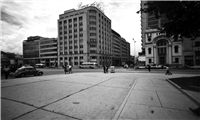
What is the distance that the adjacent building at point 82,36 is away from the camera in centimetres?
5828

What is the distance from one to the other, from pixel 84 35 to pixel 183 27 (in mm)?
54740

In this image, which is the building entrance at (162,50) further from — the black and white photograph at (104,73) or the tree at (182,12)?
the tree at (182,12)

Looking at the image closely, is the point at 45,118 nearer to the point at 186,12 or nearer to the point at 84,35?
the point at 186,12

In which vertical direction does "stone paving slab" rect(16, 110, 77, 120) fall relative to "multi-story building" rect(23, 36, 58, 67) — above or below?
below

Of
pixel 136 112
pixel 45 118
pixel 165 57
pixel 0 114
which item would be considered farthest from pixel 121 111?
pixel 165 57

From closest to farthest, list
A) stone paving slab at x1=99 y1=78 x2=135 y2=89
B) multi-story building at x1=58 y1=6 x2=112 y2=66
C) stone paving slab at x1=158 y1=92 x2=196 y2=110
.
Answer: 1. stone paving slab at x1=158 y1=92 x2=196 y2=110
2. stone paving slab at x1=99 y1=78 x2=135 y2=89
3. multi-story building at x1=58 y1=6 x2=112 y2=66

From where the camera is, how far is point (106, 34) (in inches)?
2798

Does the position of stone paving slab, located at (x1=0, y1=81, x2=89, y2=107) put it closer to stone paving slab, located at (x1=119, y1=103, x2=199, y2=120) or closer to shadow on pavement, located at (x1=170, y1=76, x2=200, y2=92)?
stone paving slab, located at (x1=119, y1=103, x2=199, y2=120)

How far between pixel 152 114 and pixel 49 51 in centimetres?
8401

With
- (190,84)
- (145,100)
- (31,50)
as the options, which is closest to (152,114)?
(145,100)

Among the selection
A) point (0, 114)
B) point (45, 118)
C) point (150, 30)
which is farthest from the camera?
point (150, 30)

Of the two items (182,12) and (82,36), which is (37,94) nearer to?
(182,12)

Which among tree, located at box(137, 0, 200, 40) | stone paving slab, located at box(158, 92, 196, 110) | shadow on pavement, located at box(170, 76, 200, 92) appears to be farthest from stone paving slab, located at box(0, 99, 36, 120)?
tree, located at box(137, 0, 200, 40)

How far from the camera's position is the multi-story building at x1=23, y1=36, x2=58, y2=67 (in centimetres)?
7344
